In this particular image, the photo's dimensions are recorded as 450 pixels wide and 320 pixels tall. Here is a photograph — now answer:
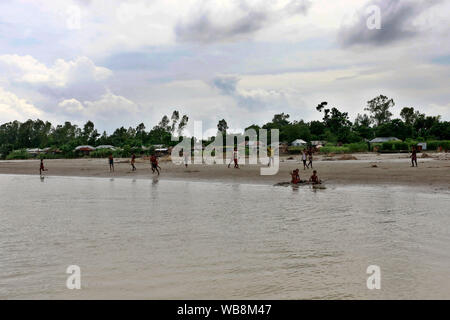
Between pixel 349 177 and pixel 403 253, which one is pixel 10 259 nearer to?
pixel 403 253

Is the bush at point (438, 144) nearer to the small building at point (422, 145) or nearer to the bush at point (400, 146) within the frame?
the small building at point (422, 145)

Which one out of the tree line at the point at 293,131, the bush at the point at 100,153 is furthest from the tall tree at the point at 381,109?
the bush at the point at 100,153

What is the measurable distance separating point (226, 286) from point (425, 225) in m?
7.00

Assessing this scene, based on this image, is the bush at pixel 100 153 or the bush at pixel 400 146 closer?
the bush at pixel 400 146

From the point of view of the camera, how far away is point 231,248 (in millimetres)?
9211

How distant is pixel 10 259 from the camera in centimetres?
856

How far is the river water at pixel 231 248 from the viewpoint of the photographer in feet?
21.9

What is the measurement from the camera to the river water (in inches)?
263

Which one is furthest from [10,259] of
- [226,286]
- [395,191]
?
[395,191]

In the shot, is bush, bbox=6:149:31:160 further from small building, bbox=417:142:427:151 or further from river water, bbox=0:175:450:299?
river water, bbox=0:175:450:299

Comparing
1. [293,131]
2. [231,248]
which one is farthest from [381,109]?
[231,248]

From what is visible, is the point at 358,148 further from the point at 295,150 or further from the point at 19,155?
the point at 19,155

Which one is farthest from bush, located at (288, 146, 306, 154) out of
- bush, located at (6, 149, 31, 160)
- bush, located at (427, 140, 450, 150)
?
bush, located at (6, 149, 31, 160)

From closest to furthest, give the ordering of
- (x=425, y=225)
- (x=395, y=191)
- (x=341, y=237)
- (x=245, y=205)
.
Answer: (x=341, y=237)
(x=425, y=225)
(x=245, y=205)
(x=395, y=191)
